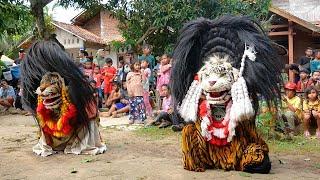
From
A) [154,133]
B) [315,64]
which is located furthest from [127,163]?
[315,64]

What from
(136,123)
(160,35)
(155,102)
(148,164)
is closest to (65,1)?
(160,35)

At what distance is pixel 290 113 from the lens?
792 centimetres

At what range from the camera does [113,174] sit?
5078mm

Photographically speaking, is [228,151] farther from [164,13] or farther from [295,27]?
[295,27]

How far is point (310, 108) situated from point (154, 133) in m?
2.72

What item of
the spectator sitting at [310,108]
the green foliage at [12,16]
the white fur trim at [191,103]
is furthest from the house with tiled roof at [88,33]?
the white fur trim at [191,103]

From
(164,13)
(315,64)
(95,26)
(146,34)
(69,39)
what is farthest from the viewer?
(95,26)

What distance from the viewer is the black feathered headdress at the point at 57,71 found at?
6277mm

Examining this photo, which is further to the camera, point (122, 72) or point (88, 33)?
point (88, 33)

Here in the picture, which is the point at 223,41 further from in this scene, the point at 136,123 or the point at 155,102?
the point at 155,102

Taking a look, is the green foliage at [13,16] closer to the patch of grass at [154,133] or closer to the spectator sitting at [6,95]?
the spectator sitting at [6,95]

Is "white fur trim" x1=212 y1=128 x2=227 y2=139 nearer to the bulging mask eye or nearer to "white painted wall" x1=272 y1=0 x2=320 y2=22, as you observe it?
the bulging mask eye

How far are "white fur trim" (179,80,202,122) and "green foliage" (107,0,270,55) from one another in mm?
6922

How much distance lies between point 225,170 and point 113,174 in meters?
1.20
